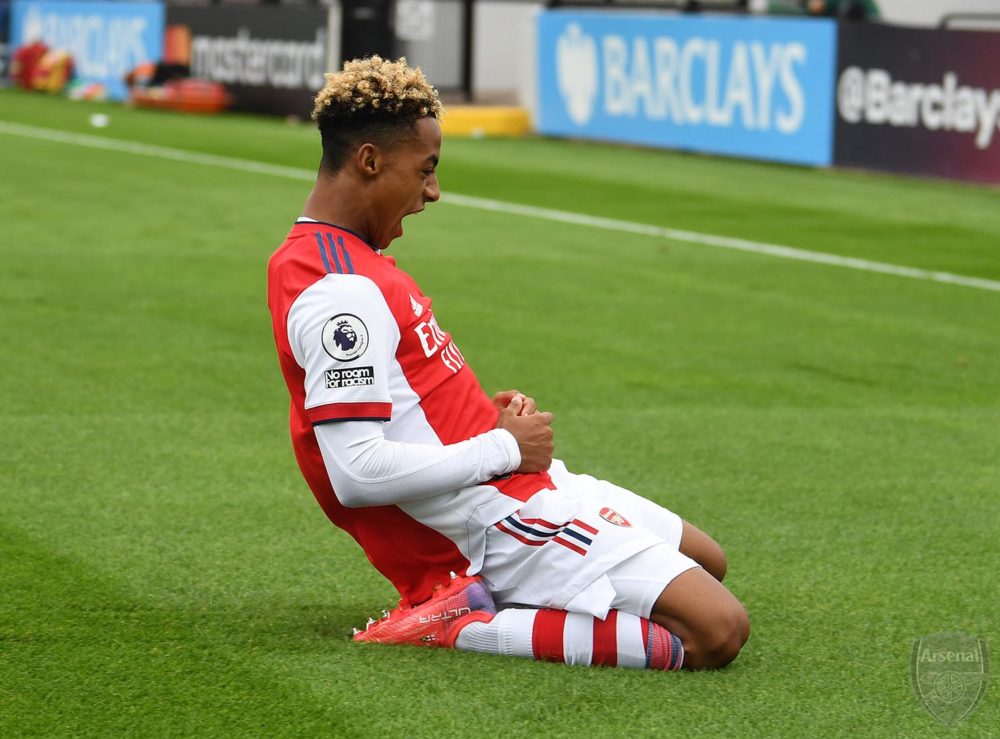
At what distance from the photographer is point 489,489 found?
4078 mm

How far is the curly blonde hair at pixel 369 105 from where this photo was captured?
389cm

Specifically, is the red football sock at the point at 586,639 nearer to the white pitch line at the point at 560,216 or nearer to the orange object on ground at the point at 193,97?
the white pitch line at the point at 560,216

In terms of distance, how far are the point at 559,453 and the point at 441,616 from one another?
93.9 inches

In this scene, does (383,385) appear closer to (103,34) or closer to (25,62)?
(103,34)

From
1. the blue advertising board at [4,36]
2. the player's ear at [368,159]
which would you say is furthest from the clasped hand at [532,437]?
the blue advertising board at [4,36]

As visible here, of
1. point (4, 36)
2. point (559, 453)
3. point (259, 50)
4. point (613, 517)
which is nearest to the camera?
point (613, 517)

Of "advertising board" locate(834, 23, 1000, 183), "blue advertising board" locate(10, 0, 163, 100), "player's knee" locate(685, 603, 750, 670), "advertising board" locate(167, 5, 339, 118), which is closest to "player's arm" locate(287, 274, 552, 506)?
"player's knee" locate(685, 603, 750, 670)

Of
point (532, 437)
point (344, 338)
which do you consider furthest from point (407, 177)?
point (532, 437)

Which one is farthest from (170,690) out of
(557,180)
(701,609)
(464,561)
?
(557,180)

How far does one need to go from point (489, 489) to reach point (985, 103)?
12.7 meters

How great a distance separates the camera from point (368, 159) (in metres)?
3.93

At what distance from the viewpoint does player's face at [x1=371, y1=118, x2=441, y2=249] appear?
155 inches

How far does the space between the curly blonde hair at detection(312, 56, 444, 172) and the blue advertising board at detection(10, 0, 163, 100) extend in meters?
23.1

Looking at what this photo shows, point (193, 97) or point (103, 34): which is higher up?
point (103, 34)
